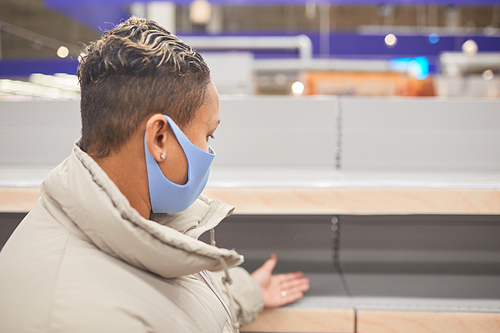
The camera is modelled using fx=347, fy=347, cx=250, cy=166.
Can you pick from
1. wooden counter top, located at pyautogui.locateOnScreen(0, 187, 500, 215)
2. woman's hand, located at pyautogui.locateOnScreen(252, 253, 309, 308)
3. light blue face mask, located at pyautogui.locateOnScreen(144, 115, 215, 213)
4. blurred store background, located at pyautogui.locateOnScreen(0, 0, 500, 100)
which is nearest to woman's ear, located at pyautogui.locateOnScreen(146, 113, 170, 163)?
light blue face mask, located at pyautogui.locateOnScreen(144, 115, 215, 213)

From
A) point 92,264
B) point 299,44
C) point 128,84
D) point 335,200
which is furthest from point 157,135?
point 299,44

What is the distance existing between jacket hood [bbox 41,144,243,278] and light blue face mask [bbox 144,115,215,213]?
101mm

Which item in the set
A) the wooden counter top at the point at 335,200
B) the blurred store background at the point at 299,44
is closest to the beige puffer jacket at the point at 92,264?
the blurred store background at the point at 299,44

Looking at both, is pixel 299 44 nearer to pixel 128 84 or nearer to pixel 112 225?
pixel 128 84

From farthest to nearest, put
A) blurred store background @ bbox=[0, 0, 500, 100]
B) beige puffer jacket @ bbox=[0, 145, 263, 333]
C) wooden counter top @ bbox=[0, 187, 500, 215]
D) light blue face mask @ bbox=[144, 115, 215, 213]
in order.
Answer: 1. blurred store background @ bbox=[0, 0, 500, 100]
2. wooden counter top @ bbox=[0, 187, 500, 215]
3. light blue face mask @ bbox=[144, 115, 215, 213]
4. beige puffer jacket @ bbox=[0, 145, 263, 333]

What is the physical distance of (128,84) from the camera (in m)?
0.57

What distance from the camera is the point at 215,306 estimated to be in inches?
27.5

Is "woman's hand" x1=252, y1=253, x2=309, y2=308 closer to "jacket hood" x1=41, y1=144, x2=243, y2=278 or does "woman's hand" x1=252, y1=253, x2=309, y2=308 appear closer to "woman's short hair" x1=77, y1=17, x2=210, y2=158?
"jacket hood" x1=41, y1=144, x2=243, y2=278

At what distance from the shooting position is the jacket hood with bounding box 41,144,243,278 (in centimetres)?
54

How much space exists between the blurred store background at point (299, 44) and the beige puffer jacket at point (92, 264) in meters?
0.28

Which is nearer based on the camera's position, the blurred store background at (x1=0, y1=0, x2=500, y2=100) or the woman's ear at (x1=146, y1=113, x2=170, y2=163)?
the woman's ear at (x1=146, y1=113, x2=170, y2=163)

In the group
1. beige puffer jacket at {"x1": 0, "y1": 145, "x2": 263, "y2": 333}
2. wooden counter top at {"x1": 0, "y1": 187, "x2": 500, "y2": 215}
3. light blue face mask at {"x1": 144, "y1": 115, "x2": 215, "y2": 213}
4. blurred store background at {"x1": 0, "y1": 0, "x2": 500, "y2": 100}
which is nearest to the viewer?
beige puffer jacket at {"x1": 0, "y1": 145, "x2": 263, "y2": 333}

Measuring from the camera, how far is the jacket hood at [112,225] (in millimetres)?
540

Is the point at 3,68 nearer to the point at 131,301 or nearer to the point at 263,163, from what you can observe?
the point at 263,163
